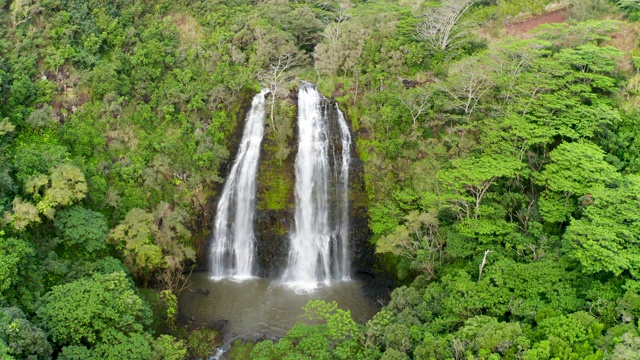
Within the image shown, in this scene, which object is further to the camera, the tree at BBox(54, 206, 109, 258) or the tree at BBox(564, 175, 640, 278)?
the tree at BBox(54, 206, 109, 258)

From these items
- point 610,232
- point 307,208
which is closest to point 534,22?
point 307,208

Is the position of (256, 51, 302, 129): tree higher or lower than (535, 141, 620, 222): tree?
higher

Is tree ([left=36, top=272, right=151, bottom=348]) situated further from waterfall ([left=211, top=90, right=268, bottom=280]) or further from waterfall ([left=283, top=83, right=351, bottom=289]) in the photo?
waterfall ([left=283, top=83, right=351, bottom=289])

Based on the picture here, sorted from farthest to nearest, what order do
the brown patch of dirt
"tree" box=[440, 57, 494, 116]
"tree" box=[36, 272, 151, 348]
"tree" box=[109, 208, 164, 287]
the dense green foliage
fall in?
the brown patch of dirt
"tree" box=[440, 57, 494, 116]
"tree" box=[109, 208, 164, 287]
"tree" box=[36, 272, 151, 348]
the dense green foliage

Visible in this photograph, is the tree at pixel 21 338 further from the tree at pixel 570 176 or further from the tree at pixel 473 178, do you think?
the tree at pixel 570 176

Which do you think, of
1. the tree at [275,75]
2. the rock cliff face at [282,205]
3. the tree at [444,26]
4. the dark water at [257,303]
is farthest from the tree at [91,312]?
the tree at [444,26]

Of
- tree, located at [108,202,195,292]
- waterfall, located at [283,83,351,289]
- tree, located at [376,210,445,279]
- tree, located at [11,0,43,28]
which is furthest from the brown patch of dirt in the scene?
tree, located at [11,0,43,28]

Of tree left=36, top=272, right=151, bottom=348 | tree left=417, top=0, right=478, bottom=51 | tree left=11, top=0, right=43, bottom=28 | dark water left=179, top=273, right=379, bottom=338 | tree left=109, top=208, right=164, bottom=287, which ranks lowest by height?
dark water left=179, top=273, right=379, bottom=338

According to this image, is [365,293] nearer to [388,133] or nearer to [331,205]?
[331,205]

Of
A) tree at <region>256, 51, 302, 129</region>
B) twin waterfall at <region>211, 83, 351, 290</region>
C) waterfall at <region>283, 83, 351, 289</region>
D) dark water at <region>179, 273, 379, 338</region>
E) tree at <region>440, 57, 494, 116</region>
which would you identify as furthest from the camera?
tree at <region>256, 51, 302, 129</region>
